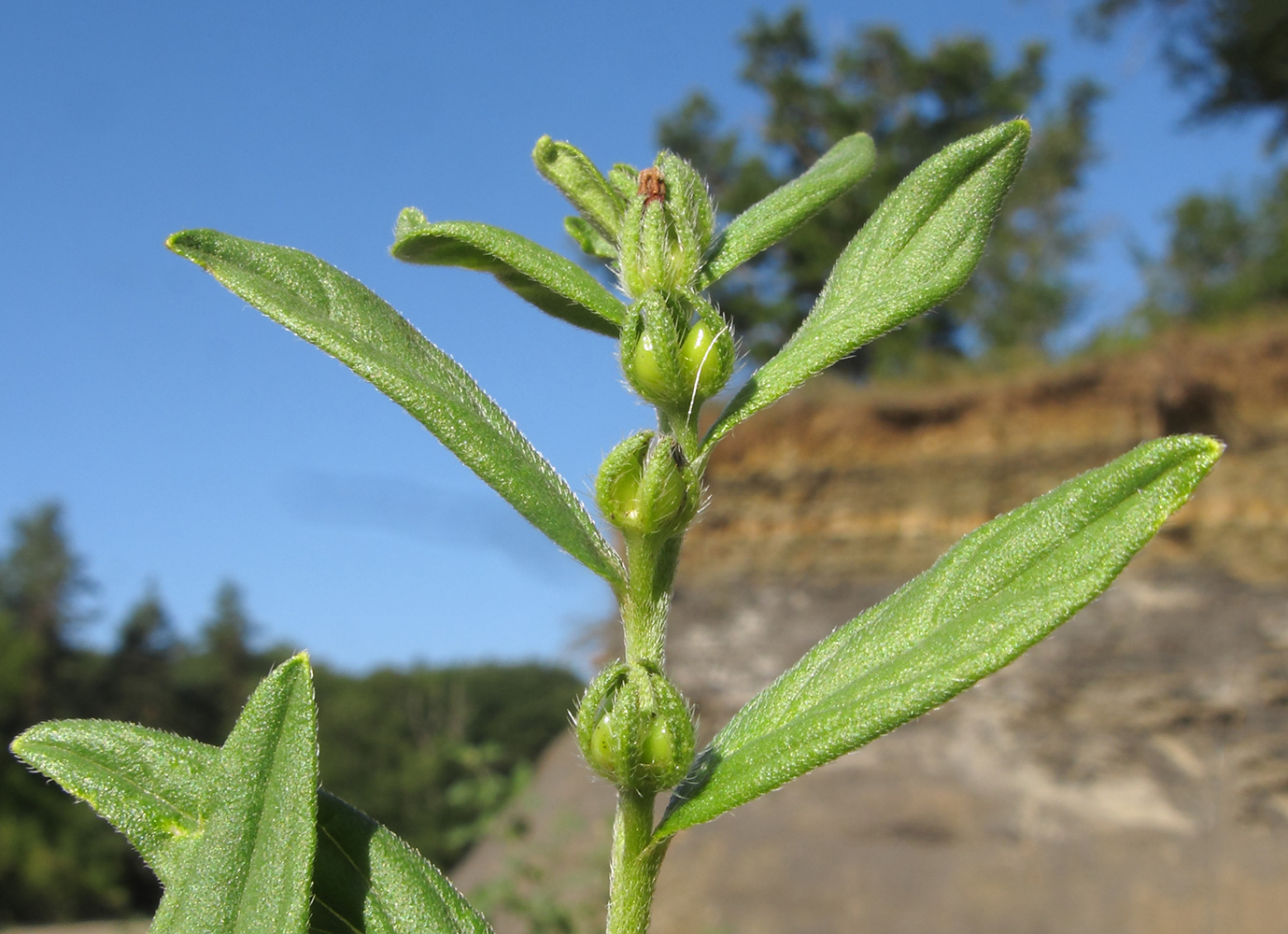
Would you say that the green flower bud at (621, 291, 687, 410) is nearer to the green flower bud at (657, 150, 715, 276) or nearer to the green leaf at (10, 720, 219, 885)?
the green flower bud at (657, 150, 715, 276)

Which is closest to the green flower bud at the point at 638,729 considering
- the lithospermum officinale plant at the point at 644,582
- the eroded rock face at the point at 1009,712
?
the lithospermum officinale plant at the point at 644,582

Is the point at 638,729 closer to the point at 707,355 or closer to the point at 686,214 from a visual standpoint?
the point at 707,355

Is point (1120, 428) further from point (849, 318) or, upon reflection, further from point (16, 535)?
point (16, 535)

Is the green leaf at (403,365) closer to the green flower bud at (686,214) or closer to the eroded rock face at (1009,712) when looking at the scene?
the green flower bud at (686,214)

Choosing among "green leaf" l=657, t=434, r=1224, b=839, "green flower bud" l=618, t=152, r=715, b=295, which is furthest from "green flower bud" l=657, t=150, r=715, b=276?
"green leaf" l=657, t=434, r=1224, b=839

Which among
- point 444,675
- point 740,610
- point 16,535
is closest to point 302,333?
point 740,610

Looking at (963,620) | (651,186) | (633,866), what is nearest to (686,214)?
(651,186)
